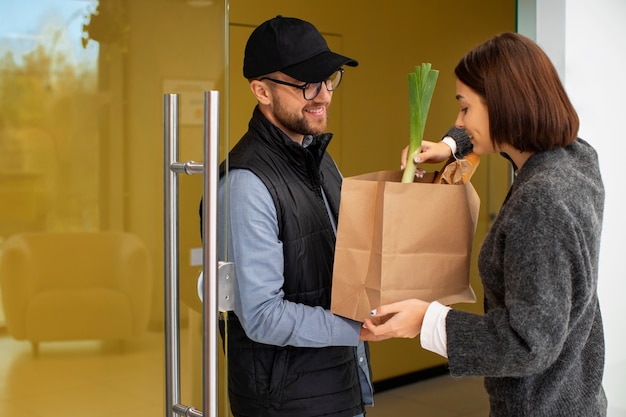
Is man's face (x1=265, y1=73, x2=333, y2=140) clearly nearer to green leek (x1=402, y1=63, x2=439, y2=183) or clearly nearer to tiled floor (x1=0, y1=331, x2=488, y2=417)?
green leek (x1=402, y1=63, x2=439, y2=183)

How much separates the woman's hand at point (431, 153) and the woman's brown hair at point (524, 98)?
0.26 metres

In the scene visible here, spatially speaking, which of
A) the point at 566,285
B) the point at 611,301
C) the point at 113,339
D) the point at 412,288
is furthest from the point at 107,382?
the point at 611,301

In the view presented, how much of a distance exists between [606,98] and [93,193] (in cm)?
223

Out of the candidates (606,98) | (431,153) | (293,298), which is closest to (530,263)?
(431,153)

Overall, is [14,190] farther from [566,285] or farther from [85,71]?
[566,285]

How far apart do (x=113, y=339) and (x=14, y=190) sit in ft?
0.92

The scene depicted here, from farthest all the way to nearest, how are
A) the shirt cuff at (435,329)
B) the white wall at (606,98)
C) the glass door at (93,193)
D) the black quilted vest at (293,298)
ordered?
the white wall at (606,98) → the black quilted vest at (293,298) → the shirt cuff at (435,329) → the glass door at (93,193)

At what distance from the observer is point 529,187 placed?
1.27 meters

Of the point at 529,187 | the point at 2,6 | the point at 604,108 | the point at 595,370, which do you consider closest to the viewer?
the point at 2,6

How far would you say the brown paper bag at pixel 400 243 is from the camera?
55.2 inches

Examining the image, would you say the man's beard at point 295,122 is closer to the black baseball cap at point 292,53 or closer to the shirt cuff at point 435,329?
the black baseball cap at point 292,53

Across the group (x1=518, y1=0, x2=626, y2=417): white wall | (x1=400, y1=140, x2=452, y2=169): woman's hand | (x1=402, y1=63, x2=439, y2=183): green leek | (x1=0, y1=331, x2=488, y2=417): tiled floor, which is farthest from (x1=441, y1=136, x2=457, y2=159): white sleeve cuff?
(x1=518, y1=0, x2=626, y2=417): white wall

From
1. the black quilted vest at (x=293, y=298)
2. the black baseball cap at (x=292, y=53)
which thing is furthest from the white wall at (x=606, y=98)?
the black quilted vest at (x=293, y=298)

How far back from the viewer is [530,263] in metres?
1.23
